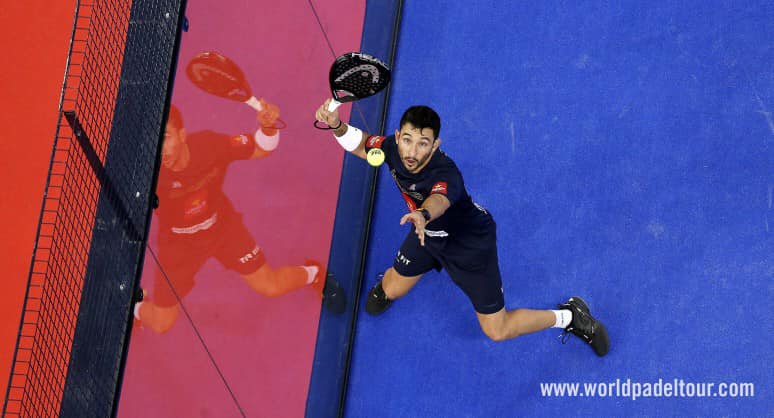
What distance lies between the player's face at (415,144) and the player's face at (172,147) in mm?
959

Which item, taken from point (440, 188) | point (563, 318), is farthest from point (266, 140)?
point (563, 318)

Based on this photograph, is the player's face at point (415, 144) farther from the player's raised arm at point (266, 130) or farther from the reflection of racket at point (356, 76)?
the player's raised arm at point (266, 130)

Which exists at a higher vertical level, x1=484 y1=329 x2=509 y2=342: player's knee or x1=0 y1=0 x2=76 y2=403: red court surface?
x1=0 y1=0 x2=76 y2=403: red court surface

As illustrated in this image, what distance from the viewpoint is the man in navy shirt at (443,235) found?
10.3 feet

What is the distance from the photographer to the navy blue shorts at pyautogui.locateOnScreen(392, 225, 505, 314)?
138 inches

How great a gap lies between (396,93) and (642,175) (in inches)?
65.2

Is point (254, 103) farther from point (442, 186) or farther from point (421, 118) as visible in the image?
point (442, 186)

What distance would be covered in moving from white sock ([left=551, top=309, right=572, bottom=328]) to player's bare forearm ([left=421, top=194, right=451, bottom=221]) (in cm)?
126

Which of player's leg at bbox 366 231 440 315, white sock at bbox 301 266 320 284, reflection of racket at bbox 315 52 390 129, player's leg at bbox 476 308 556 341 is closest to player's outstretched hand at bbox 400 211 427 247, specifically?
reflection of racket at bbox 315 52 390 129

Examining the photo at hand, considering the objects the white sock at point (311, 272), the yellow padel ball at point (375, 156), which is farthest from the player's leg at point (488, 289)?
the white sock at point (311, 272)

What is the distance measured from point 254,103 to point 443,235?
1078mm

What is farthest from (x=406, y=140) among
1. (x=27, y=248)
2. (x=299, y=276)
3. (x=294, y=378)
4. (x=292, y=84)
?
(x=27, y=248)

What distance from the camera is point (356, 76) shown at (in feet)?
9.77

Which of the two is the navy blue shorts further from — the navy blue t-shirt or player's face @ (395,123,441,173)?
player's face @ (395,123,441,173)
